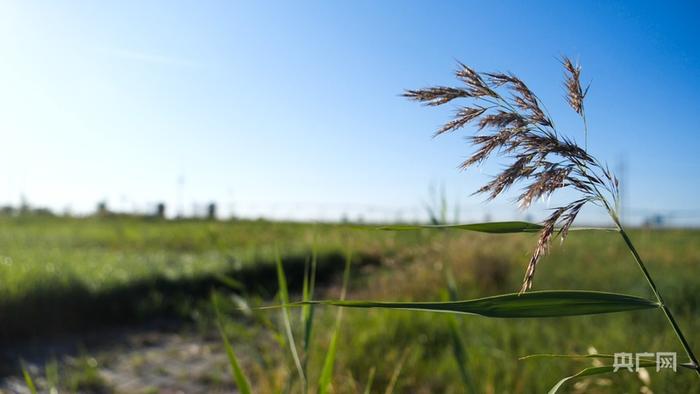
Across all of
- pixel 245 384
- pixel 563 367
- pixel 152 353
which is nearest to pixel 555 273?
pixel 563 367

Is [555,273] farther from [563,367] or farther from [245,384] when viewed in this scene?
[245,384]

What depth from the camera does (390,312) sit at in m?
4.51

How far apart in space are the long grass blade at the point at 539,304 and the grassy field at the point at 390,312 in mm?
370

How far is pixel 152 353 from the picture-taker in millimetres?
4535

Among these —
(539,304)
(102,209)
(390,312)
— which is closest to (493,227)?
(539,304)

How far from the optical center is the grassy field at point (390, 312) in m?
2.98

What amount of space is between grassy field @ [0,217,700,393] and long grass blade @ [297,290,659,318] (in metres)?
0.37

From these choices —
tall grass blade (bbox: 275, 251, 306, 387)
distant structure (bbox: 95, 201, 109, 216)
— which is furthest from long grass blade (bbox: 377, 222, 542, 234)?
distant structure (bbox: 95, 201, 109, 216)

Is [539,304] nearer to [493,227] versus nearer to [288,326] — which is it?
[493,227]

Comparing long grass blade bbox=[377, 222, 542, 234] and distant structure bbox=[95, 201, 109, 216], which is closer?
long grass blade bbox=[377, 222, 542, 234]

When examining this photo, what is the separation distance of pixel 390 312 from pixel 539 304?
3.87 metres

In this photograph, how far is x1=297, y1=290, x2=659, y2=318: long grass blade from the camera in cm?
70

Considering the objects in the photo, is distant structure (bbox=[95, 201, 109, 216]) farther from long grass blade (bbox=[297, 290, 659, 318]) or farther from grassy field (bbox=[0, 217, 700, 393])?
long grass blade (bbox=[297, 290, 659, 318])

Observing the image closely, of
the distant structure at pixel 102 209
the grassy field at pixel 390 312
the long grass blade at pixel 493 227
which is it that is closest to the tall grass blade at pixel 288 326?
the grassy field at pixel 390 312
